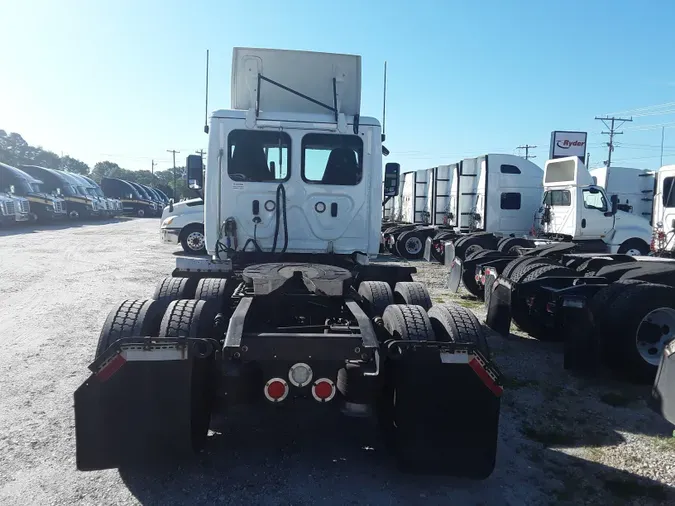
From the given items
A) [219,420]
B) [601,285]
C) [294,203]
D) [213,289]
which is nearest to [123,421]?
[219,420]

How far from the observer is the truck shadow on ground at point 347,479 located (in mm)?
3430

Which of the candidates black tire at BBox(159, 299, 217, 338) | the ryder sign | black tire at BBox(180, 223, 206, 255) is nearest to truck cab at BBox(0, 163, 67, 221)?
black tire at BBox(180, 223, 206, 255)

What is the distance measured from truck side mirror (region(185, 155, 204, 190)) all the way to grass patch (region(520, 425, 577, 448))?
4393 millimetres

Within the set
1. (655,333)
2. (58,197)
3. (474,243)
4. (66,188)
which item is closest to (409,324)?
(655,333)

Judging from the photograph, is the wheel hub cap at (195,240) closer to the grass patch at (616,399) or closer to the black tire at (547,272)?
the black tire at (547,272)

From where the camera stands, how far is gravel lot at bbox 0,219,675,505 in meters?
3.45

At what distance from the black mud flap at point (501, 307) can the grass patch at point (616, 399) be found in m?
1.76

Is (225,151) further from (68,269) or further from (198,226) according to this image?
(198,226)

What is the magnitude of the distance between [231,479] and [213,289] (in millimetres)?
1839

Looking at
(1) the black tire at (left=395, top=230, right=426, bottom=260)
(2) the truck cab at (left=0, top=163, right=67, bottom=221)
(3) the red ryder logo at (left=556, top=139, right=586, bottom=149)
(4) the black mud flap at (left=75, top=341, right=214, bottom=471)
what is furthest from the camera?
(3) the red ryder logo at (left=556, top=139, right=586, bottom=149)

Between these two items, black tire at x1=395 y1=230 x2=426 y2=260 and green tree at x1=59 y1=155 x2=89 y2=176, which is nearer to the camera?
black tire at x1=395 y1=230 x2=426 y2=260

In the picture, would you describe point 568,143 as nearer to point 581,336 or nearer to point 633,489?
point 581,336

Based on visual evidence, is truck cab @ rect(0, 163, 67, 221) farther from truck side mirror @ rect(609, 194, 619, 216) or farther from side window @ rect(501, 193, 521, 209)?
truck side mirror @ rect(609, 194, 619, 216)

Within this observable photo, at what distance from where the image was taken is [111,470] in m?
3.67
